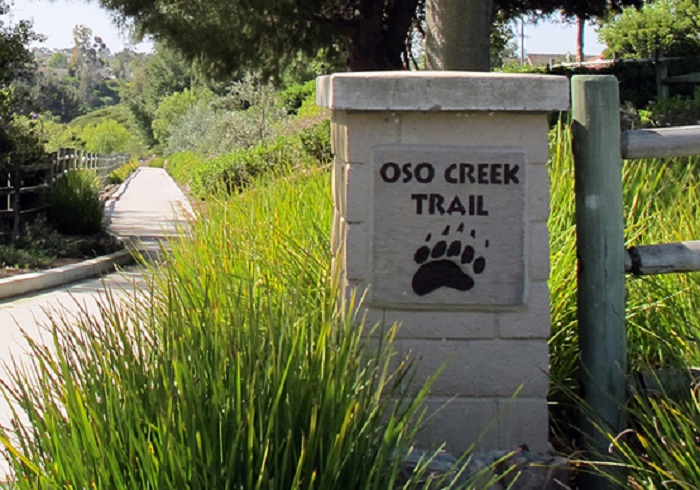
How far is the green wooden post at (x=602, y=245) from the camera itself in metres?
3.42

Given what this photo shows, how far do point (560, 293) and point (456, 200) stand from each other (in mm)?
843

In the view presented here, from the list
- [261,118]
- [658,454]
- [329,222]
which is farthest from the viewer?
[261,118]

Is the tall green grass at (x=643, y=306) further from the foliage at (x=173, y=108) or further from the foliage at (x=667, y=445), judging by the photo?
the foliage at (x=173, y=108)

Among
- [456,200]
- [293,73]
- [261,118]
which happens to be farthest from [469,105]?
[261,118]

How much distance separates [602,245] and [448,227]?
Result: 53 centimetres

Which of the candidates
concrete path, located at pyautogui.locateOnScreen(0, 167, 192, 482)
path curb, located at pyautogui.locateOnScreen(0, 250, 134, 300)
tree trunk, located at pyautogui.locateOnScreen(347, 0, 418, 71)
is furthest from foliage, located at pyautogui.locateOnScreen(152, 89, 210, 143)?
path curb, located at pyautogui.locateOnScreen(0, 250, 134, 300)

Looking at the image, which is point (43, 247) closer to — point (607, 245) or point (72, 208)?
point (72, 208)

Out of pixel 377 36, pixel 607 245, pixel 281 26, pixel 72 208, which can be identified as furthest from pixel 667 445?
pixel 72 208

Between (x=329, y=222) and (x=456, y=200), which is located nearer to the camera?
(x=456, y=200)

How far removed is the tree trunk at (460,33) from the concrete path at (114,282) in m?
3.17

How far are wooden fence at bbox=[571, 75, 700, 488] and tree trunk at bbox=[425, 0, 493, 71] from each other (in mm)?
6568

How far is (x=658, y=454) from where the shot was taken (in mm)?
2871

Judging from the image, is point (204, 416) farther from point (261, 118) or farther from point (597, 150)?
point (261, 118)

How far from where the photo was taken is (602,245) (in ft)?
11.3
